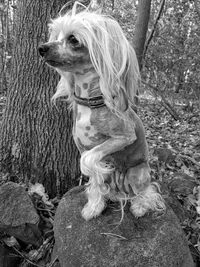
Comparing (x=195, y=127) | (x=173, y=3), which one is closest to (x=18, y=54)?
(x=195, y=127)

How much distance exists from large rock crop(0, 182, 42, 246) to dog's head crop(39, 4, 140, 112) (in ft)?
5.60

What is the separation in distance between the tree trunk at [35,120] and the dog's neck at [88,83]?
4.11 feet

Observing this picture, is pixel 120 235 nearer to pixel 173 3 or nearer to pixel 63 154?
pixel 63 154

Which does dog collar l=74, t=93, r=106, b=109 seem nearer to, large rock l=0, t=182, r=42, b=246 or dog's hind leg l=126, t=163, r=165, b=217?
dog's hind leg l=126, t=163, r=165, b=217

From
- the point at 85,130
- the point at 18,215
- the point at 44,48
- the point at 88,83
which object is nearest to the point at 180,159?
the point at 18,215

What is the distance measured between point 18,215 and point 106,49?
2023 mm

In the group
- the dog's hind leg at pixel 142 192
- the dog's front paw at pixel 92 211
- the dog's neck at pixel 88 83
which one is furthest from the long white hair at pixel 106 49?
the dog's front paw at pixel 92 211

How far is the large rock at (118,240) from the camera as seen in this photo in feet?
7.71

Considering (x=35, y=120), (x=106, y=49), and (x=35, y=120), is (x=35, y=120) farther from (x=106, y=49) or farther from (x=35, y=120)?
(x=106, y=49)

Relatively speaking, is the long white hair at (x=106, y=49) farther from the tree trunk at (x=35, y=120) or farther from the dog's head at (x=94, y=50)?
the tree trunk at (x=35, y=120)

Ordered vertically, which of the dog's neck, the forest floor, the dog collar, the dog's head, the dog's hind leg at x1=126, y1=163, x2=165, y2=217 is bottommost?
the forest floor

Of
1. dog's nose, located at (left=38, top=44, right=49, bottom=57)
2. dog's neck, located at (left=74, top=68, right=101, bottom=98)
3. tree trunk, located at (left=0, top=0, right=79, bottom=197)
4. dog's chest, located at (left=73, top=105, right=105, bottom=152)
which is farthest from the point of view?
tree trunk, located at (left=0, top=0, right=79, bottom=197)

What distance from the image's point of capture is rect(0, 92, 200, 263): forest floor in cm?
337

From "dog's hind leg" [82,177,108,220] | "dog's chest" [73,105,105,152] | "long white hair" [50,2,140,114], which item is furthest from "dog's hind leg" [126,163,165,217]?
"long white hair" [50,2,140,114]
